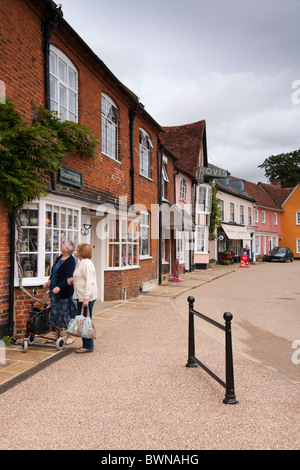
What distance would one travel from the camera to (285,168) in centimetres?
6103

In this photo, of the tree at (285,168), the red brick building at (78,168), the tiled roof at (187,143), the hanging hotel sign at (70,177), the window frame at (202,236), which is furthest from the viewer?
the tree at (285,168)

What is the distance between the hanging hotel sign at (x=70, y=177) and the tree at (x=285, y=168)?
56.1 metres

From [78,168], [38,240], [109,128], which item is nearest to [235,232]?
[109,128]

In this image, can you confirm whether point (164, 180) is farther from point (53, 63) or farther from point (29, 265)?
point (29, 265)

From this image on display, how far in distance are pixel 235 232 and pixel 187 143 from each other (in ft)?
42.9

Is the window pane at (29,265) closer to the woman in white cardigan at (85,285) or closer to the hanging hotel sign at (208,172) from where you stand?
the woman in white cardigan at (85,285)

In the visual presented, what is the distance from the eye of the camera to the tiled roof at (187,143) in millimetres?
23500

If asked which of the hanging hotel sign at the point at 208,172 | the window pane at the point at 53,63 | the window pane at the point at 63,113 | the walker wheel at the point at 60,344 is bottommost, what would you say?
the walker wheel at the point at 60,344

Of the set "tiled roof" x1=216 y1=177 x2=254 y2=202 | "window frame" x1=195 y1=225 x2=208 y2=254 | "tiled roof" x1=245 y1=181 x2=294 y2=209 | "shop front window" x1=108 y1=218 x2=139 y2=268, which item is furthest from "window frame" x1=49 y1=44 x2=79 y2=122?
"tiled roof" x1=245 y1=181 x2=294 y2=209

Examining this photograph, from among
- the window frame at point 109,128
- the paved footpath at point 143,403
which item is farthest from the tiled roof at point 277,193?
the paved footpath at point 143,403

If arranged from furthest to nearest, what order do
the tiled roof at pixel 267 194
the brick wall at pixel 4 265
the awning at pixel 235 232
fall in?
the tiled roof at pixel 267 194, the awning at pixel 235 232, the brick wall at pixel 4 265

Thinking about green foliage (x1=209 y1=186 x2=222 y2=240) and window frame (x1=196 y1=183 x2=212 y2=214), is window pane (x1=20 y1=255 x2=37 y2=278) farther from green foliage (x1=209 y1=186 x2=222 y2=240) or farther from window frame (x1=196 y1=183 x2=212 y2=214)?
green foliage (x1=209 y1=186 x2=222 y2=240)
